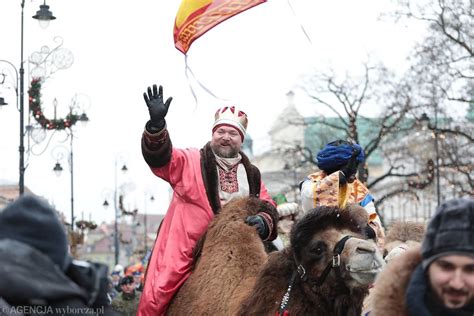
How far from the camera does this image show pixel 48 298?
13.6 feet

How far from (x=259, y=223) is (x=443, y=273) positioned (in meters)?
4.36

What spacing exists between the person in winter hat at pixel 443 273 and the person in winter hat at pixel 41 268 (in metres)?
1.08

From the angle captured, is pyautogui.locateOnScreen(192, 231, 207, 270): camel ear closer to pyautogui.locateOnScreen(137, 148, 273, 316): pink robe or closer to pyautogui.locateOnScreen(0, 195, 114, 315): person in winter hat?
pyautogui.locateOnScreen(137, 148, 273, 316): pink robe

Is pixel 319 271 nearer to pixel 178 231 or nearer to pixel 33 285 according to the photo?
pixel 178 231

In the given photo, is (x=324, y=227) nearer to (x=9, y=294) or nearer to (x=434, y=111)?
(x=9, y=294)

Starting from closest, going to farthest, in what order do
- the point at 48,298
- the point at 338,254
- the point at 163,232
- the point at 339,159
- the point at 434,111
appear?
the point at 48,298 → the point at 338,254 → the point at 339,159 → the point at 163,232 → the point at 434,111

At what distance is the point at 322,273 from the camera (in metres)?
7.17

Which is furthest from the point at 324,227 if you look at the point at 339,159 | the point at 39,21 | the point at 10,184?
the point at 10,184

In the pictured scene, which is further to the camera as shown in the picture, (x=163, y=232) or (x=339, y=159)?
(x=163, y=232)

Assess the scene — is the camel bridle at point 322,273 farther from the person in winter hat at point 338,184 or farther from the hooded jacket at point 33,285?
the hooded jacket at point 33,285

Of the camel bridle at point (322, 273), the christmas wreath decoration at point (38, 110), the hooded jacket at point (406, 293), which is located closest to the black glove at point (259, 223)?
the camel bridle at point (322, 273)

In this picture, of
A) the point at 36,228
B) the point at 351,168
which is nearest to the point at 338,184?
the point at 351,168

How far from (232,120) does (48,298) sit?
5.39 metres

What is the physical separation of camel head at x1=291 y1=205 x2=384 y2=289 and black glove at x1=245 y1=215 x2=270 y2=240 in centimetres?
129
